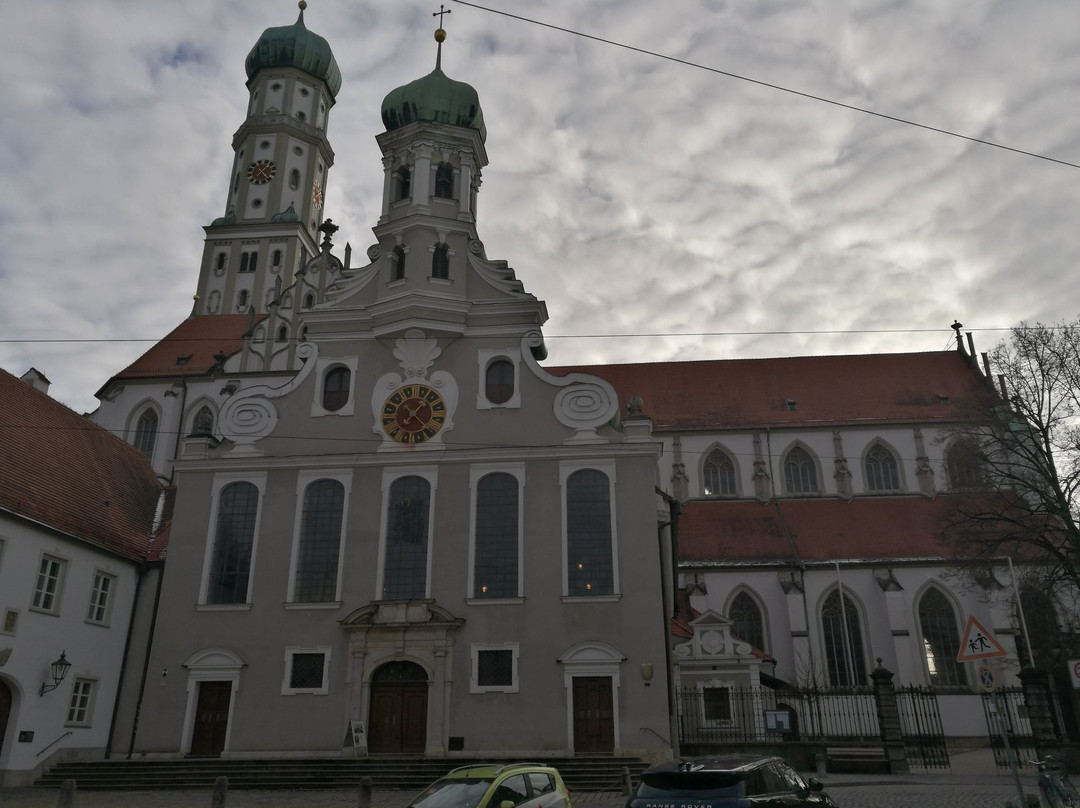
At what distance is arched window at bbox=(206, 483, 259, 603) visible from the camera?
82.7 feet

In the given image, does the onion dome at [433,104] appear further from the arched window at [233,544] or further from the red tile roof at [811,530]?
the red tile roof at [811,530]

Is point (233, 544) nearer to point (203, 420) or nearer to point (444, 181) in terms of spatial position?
point (444, 181)

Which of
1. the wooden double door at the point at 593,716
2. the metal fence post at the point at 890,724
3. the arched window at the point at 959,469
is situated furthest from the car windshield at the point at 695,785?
the arched window at the point at 959,469

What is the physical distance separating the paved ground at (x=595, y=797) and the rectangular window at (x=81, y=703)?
2.59 meters

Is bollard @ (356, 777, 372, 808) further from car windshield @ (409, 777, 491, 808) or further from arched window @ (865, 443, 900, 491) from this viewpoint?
arched window @ (865, 443, 900, 491)

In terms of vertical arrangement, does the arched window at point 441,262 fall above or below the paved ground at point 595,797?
above

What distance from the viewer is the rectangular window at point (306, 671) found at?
2384cm

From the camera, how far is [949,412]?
4269 centimetres

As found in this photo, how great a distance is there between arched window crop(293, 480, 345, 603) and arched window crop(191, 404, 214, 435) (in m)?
15.0

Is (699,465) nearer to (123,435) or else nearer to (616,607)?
(616,607)

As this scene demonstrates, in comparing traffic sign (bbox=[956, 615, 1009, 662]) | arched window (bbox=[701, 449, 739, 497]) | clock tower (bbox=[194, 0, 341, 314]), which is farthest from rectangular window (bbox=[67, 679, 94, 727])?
clock tower (bbox=[194, 0, 341, 314])

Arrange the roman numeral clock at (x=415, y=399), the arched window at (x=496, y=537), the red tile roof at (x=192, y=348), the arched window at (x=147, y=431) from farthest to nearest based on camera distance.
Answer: the red tile roof at (x=192, y=348)
the arched window at (x=147, y=431)
the roman numeral clock at (x=415, y=399)
the arched window at (x=496, y=537)

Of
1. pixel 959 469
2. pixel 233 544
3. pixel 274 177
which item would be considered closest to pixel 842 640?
pixel 959 469

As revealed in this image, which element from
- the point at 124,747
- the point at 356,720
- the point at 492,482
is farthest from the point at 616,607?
the point at 124,747
